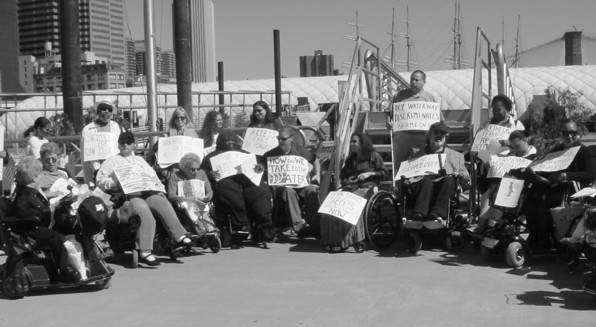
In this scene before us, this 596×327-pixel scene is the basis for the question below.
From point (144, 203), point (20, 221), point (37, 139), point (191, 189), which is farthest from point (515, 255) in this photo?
point (37, 139)

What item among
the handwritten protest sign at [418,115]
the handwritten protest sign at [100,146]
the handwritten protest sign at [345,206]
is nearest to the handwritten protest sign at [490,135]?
the handwritten protest sign at [418,115]

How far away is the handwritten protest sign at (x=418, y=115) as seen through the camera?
10266 millimetres

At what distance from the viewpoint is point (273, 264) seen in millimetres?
8875

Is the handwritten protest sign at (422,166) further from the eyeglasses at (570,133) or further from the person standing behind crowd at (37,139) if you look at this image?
the person standing behind crowd at (37,139)

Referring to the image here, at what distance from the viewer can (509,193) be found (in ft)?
27.5

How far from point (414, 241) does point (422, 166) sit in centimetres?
85

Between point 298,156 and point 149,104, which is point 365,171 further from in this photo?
point 149,104

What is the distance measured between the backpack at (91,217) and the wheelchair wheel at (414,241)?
328cm

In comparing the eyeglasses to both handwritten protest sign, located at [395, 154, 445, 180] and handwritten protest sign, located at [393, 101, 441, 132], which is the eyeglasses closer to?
handwritten protest sign, located at [395, 154, 445, 180]

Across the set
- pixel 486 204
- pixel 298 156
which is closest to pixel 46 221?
pixel 298 156

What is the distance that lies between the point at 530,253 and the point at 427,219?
1249mm

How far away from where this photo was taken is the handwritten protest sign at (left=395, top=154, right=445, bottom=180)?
30.6 ft

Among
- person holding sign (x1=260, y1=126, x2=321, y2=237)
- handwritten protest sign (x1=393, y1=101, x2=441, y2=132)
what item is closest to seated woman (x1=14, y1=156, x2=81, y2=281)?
person holding sign (x1=260, y1=126, x2=321, y2=237)

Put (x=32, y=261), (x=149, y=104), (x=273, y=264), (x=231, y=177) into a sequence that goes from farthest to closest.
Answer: (x=149, y=104)
(x=231, y=177)
(x=273, y=264)
(x=32, y=261)
